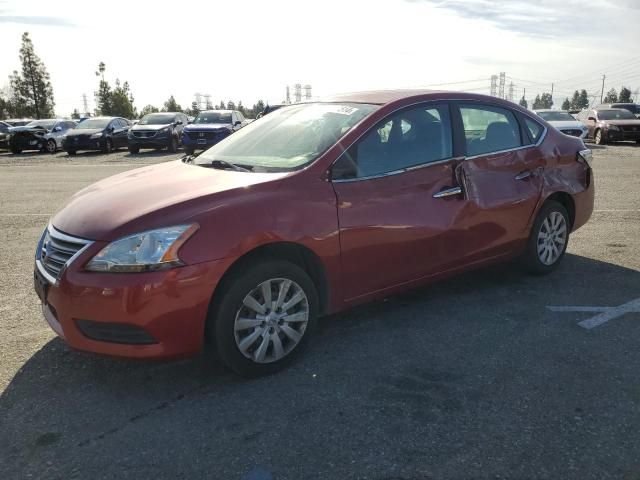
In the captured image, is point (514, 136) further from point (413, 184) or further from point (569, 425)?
point (569, 425)

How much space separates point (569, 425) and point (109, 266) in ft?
8.22

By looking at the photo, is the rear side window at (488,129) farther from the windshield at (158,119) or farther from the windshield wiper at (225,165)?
the windshield at (158,119)

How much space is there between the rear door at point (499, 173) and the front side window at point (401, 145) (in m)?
0.22

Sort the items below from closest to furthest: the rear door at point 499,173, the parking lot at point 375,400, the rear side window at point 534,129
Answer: the parking lot at point 375,400 → the rear door at point 499,173 → the rear side window at point 534,129

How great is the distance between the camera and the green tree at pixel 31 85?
177 feet

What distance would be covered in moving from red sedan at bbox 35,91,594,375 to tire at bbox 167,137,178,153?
19.0 m

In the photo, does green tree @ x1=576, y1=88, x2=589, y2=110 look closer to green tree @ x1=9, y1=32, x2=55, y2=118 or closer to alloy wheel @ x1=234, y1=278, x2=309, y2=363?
green tree @ x1=9, y1=32, x2=55, y2=118

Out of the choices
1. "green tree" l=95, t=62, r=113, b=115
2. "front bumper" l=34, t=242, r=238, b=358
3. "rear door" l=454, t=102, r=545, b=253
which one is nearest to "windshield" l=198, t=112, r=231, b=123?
"rear door" l=454, t=102, r=545, b=253

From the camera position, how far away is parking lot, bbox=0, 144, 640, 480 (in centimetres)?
261

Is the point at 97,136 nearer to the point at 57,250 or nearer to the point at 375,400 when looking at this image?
the point at 57,250

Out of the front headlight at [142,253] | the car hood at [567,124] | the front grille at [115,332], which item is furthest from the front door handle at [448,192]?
the car hood at [567,124]

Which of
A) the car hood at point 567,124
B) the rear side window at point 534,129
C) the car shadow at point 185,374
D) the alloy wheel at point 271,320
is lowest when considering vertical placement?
the car shadow at point 185,374

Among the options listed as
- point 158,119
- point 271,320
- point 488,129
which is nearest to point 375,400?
point 271,320

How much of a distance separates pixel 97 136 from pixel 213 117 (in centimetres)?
502
